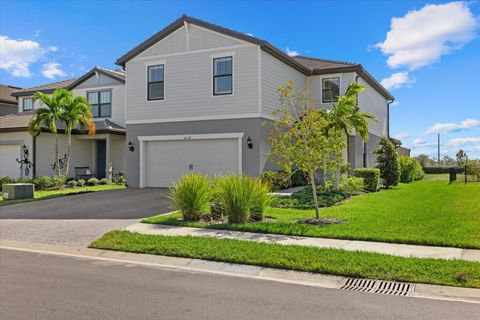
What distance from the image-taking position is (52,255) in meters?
8.44

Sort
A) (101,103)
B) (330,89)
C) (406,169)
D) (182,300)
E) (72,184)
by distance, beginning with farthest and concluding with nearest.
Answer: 1. (406,169)
2. (101,103)
3. (72,184)
4. (330,89)
5. (182,300)

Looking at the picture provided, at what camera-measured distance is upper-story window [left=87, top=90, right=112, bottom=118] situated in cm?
2645

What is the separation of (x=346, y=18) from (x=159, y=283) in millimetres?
14143

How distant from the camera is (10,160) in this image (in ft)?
79.7

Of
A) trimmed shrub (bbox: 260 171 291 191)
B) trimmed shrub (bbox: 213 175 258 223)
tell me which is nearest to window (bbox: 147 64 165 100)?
trimmed shrub (bbox: 260 171 291 191)

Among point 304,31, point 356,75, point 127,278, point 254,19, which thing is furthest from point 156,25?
point 127,278

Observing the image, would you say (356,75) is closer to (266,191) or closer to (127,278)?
(266,191)

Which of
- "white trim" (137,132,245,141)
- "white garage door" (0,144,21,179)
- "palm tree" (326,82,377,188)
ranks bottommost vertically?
"white garage door" (0,144,21,179)

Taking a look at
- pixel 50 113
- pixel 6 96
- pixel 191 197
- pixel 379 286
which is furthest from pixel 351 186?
pixel 6 96

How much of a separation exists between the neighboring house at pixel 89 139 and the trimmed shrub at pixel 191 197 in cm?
1432

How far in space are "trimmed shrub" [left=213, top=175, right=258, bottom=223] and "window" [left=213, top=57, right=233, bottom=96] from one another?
27.5 feet

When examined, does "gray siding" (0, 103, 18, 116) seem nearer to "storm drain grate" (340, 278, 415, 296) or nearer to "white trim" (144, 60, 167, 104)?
"white trim" (144, 60, 167, 104)

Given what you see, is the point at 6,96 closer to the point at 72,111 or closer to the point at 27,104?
the point at 27,104

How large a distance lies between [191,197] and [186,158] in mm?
8560
